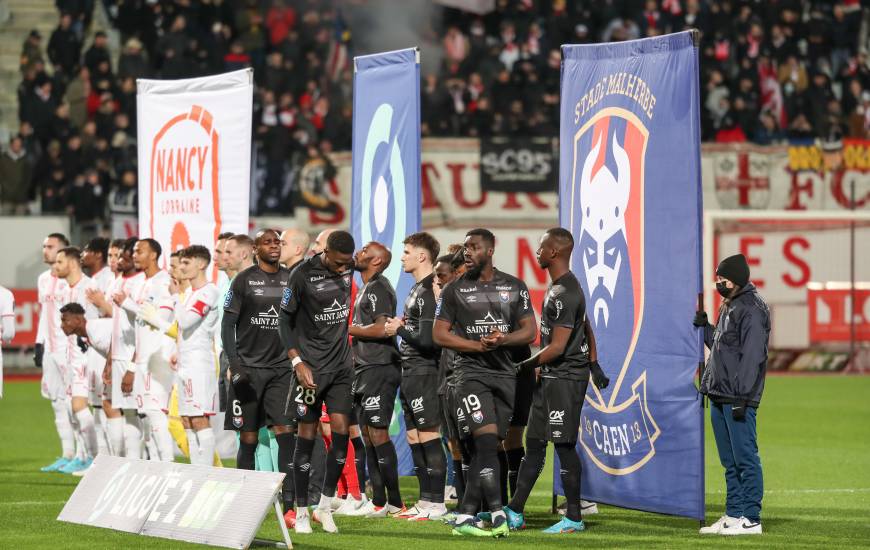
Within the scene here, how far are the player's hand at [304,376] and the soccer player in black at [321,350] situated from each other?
0.02 metres

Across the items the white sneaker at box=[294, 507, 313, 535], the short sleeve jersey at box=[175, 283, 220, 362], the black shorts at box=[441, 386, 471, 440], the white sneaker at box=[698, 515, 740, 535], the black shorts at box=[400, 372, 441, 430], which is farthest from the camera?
the short sleeve jersey at box=[175, 283, 220, 362]

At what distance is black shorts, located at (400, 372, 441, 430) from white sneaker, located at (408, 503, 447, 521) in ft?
1.97

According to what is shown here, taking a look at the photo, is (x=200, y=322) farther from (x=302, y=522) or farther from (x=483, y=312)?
(x=483, y=312)

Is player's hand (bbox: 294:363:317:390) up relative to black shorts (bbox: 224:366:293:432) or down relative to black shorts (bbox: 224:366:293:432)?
up

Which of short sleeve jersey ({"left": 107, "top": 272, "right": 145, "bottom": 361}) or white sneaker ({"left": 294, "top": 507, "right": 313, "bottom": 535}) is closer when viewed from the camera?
white sneaker ({"left": 294, "top": 507, "right": 313, "bottom": 535})

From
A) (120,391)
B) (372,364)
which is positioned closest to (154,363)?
(120,391)

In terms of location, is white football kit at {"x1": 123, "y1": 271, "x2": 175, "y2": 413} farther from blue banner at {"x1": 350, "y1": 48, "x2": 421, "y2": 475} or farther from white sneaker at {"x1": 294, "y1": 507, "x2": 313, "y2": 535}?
white sneaker at {"x1": 294, "y1": 507, "x2": 313, "y2": 535}

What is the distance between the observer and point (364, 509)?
1130cm

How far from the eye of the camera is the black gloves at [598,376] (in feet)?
33.1

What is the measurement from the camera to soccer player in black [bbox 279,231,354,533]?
9.96 meters

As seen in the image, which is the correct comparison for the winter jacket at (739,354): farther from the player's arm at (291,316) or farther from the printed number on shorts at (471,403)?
the player's arm at (291,316)

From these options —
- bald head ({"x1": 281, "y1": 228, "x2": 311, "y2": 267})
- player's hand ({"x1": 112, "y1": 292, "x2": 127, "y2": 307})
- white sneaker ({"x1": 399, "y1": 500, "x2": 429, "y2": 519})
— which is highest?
→ bald head ({"x1": 281, "y1": 228, "x2": 311, "y2": 267})

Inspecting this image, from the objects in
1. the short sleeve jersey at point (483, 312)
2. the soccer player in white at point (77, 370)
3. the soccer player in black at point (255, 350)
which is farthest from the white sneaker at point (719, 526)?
the soccer player in white at point (77, 370)

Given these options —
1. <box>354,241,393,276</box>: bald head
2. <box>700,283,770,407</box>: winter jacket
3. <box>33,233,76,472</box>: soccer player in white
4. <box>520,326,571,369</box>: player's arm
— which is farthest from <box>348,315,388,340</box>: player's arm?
<box>33,233,76,472</box>: soccer player in white
